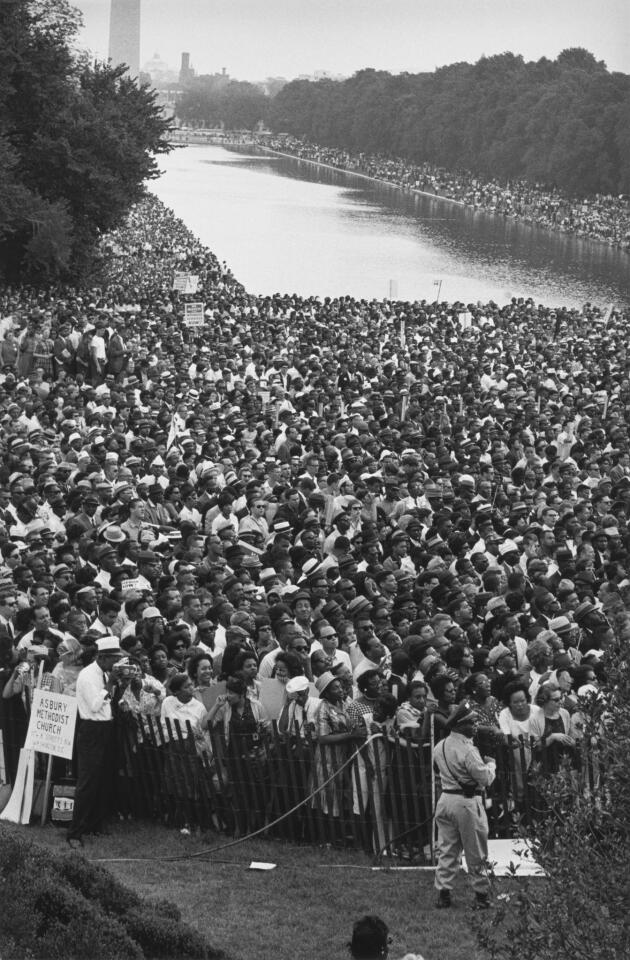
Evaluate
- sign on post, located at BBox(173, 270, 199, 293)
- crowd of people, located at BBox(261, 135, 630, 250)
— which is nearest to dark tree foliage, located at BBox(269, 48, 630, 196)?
crowd of people, located at BBox(261, 135, 630, 250)

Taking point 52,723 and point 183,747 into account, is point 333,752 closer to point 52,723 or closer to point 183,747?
point 183,747

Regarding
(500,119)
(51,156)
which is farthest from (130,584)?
(500,119)

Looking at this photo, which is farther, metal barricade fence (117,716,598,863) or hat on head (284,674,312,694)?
hat on head (284,674,312,694)

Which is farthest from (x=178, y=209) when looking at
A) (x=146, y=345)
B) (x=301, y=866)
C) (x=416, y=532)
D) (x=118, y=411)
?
(x=301, y=866)

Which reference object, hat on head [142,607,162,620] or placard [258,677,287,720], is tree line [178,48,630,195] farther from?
placard [258,677,287,720]

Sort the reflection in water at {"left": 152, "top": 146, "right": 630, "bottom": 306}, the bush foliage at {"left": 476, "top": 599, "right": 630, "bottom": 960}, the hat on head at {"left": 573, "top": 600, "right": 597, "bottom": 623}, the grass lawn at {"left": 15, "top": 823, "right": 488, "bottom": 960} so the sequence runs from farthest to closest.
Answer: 1. the reflection in water at {"left": 152, "top": 146, "right": 630, "bottom": 306}
2. the hat on head at {"left": 573, "top": 600, "right": 597, "bottom": 623}
3. the grass lawn at {"left": 15, "top": 823, "right": 488, "bottom": 960}
4. the bush foliage at {"left": 476, "top": 599, "right": 630, "bottom": 960}

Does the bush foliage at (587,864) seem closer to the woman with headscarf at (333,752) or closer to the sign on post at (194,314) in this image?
the woman with headscarf at (333,752)

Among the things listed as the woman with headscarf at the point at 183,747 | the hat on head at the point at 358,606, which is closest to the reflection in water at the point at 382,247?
the hat on head at the point at 358,606
